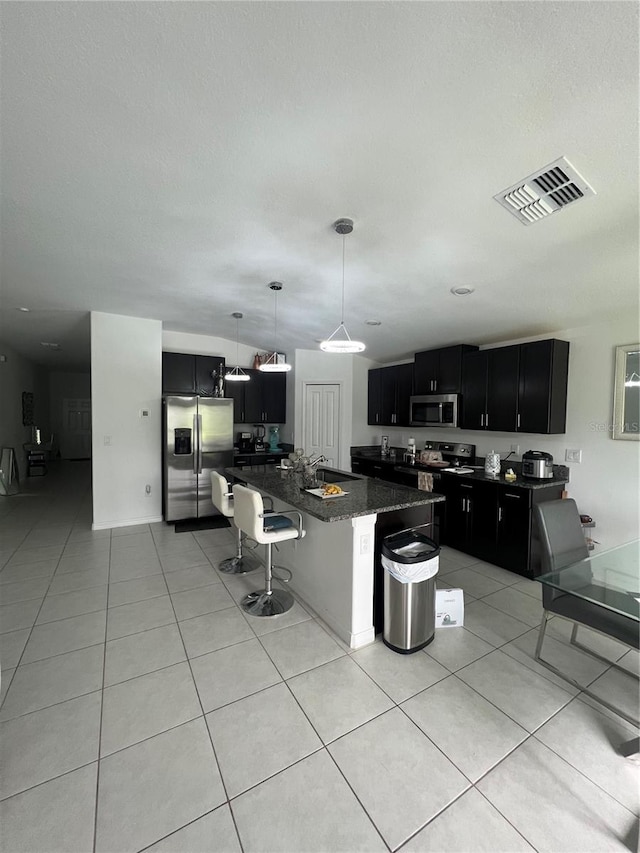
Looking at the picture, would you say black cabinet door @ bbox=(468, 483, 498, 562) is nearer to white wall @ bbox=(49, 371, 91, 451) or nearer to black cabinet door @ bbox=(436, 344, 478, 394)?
black cabinet door @ bbox=(436, 344, 478, 394)

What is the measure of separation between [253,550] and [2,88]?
3.71 meters

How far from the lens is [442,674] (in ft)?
6.69

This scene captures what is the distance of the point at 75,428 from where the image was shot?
420 inches

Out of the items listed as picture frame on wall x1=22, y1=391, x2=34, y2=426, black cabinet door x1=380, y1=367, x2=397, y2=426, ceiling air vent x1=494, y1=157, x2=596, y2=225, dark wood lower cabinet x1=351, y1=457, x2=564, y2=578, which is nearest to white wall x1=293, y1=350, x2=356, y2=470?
black cabinet door x1=380, y1=367, x2=397, y2=426

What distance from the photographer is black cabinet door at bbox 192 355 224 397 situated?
5.41m

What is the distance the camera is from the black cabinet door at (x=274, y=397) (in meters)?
6.11

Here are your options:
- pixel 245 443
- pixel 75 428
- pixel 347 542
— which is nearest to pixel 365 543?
pixel 347 542

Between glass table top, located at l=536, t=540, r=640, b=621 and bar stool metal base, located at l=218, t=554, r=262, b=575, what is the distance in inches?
97.0

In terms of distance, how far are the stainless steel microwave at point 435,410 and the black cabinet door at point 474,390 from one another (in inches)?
4.1

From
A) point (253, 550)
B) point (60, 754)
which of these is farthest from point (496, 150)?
point (253, 550)

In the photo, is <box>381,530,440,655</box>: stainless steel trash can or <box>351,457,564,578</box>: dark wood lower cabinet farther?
<box>351,457,564,578</box>: dark wood lower cabinet

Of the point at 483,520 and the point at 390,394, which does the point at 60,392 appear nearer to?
the point at 390,394

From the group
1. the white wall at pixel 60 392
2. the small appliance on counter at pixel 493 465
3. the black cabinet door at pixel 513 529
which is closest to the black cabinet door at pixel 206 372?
the small appliance on counter at pixel 493 465

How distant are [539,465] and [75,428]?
12.0 metres
